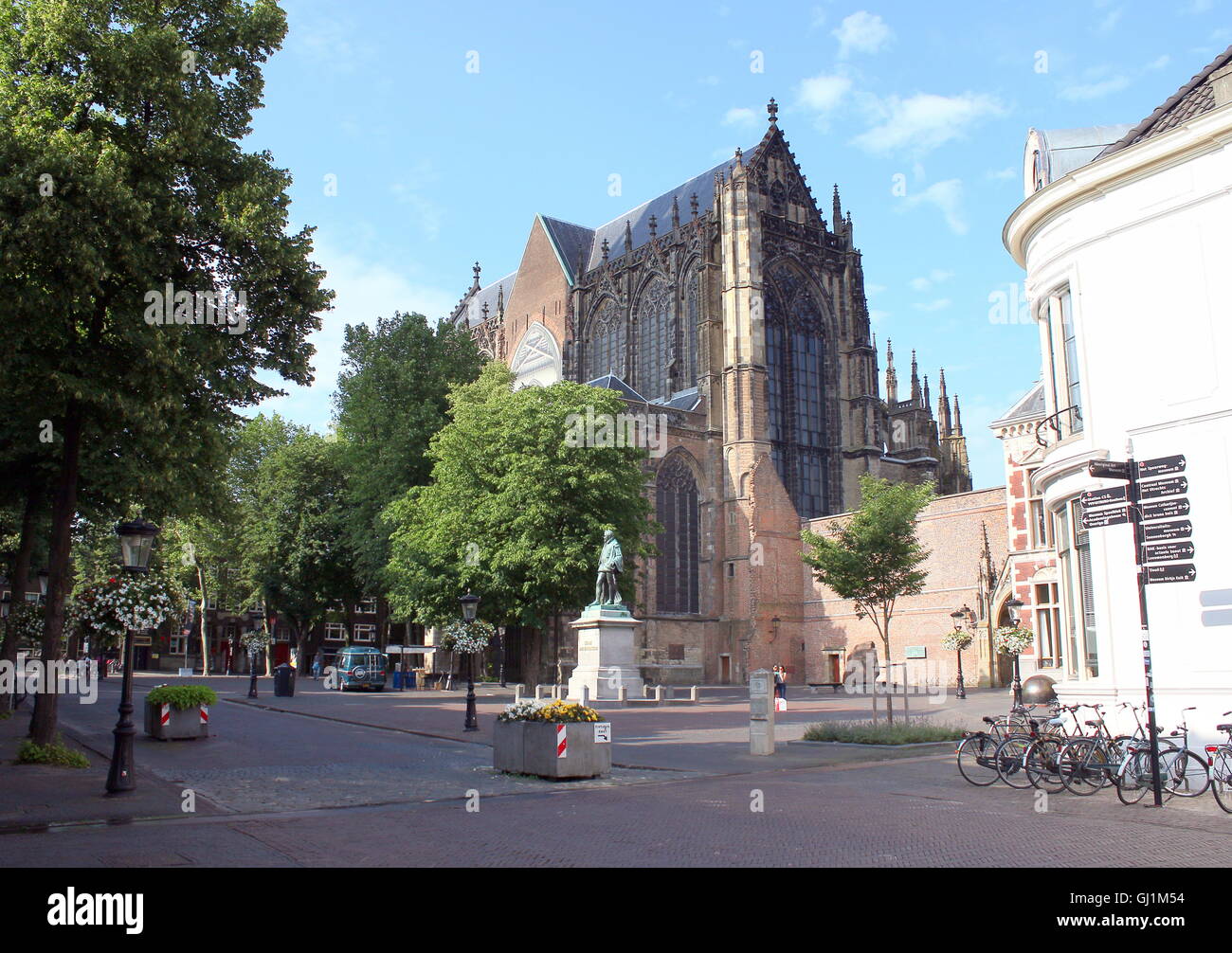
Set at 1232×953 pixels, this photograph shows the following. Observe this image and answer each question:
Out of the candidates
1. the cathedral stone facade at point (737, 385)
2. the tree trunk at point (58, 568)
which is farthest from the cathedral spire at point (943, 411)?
the tree trunk at point (58, 568)

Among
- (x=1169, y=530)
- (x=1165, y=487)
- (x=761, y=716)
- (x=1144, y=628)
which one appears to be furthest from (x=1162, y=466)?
(x=761, y=716)

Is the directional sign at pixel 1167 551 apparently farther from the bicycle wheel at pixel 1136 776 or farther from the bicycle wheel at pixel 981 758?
the bicycle wheel at pixel 981 758

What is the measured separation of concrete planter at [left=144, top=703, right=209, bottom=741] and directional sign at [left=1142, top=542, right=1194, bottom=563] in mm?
16581

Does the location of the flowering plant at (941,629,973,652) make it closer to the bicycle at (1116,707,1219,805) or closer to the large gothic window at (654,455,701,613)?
the large gothic window at (654,455,701,613)

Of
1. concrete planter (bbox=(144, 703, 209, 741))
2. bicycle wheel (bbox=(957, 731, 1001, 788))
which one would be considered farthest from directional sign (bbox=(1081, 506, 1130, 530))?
concrete planter (bbox=(144, 703, 209, 741))

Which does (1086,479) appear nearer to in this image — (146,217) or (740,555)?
(146,217)

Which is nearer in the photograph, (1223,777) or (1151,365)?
(1223,777)

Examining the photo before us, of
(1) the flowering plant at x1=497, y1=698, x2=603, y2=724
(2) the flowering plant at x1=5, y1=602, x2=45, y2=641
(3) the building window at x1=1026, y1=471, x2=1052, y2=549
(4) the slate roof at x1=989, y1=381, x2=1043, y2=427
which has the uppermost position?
(4) the slate roof at x1=989, y1=381, x2=1043, y2=427

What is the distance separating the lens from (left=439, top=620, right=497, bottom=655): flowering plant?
32938 millimetres

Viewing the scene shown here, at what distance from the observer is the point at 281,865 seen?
7.82 metres

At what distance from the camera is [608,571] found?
31.8 m

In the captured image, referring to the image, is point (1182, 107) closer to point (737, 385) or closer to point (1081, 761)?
point (1081, 761)

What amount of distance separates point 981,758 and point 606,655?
62.1 ft
